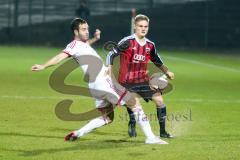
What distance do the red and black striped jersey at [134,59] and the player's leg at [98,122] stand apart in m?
0.51

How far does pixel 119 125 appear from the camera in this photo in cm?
1260

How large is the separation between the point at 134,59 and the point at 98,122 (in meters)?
1.08

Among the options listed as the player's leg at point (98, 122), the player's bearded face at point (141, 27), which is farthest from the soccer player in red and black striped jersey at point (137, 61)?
the player's leg at point (98, 122)

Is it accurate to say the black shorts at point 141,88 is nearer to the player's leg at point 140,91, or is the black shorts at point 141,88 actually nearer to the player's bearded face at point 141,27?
the player's leg at point 140,91

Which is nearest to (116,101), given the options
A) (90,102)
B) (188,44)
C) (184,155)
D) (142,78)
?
(142,78)

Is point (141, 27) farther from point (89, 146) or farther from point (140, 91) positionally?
point (89, 146)

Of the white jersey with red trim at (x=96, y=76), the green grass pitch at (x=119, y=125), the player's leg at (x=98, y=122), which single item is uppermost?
the white jersey with red trim at (x=96, y=76)

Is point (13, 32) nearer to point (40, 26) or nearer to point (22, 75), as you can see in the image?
point (40, 26)

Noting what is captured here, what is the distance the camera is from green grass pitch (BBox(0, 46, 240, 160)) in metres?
9.79

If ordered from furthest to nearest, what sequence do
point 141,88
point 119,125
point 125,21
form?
1. point 125,21
2. point 119,125
3. point 141,88

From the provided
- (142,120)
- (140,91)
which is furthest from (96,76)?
(142,120)

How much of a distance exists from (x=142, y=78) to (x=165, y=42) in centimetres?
2868

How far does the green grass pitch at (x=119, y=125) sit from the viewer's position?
9.79 m

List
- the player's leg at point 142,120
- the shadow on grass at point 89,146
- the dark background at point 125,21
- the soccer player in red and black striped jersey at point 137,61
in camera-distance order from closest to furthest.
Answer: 1. the shadow on grass at point 89,146
2. the player's leg at point 142,120
3. the soccer player in red and black striped jersey at point 137,61
4. the dark background at point 125,21
